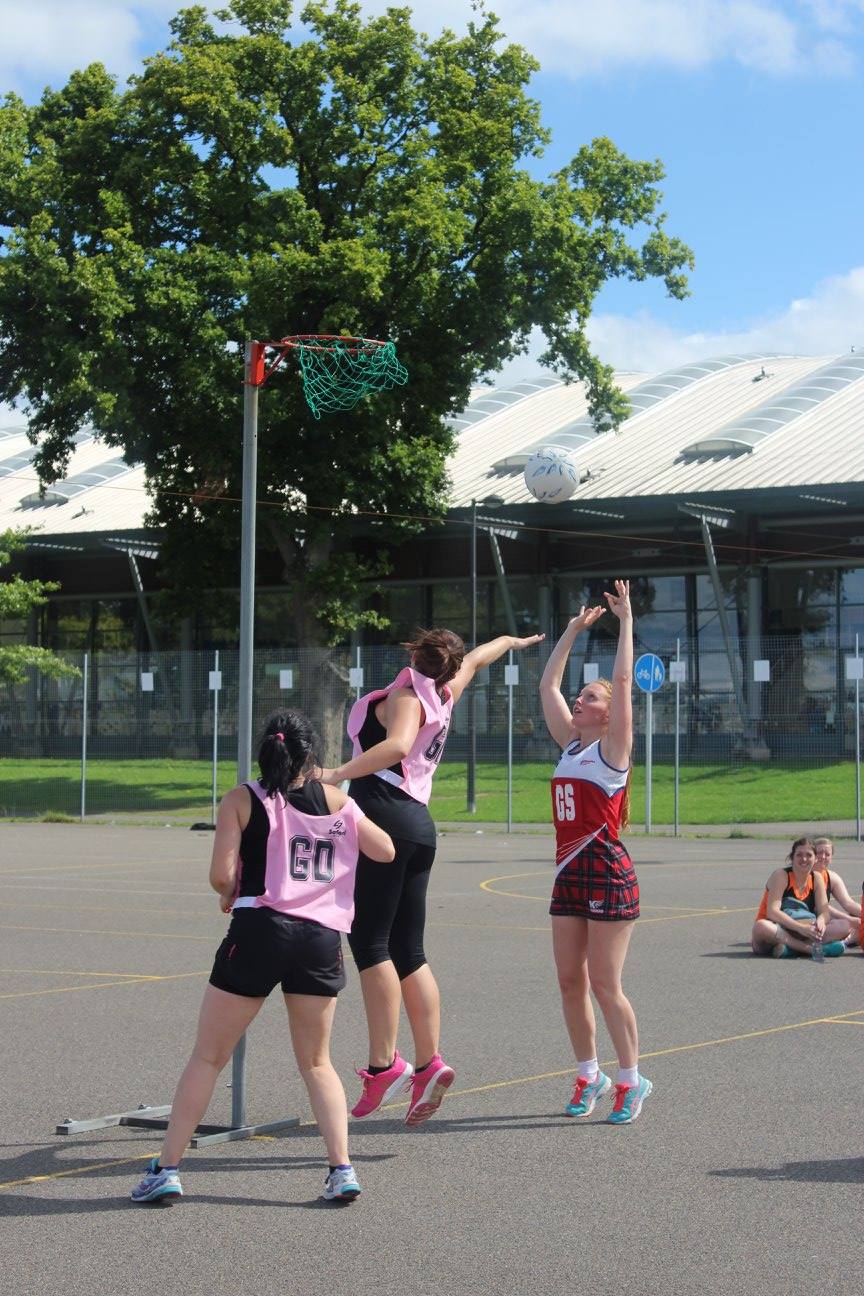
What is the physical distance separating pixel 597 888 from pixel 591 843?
20 centimetres

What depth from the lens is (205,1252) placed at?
5285 mm

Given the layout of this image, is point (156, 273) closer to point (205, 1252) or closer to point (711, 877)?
point (711, 877)

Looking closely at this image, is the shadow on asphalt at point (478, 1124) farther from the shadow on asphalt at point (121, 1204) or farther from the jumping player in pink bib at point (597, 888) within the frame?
the shadow on asphalt at point (121, 1204)

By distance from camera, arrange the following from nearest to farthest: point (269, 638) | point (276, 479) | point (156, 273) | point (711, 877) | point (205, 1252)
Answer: point (205, 1252), point (711, 877), point (156, 273), point (276, 479), point (269, 638)

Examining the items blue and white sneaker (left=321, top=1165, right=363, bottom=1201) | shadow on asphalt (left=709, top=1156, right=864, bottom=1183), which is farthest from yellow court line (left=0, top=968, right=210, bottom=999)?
shadow on asphalt (left=709, top=1156, right=864, bottom=1183)

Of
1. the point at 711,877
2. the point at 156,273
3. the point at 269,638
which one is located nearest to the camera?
the point at 711,877

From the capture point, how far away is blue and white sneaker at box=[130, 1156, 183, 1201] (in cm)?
588

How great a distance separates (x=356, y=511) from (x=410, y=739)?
104 feet

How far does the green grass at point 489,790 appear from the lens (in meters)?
33.9

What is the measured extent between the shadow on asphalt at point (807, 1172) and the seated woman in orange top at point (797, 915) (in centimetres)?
655

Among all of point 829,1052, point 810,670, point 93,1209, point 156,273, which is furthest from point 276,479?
point 93,1209

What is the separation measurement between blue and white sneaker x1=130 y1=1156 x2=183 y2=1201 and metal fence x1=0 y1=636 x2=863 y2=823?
1114 inches

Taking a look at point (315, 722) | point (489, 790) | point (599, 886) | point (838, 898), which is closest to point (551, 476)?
point (489, 790)

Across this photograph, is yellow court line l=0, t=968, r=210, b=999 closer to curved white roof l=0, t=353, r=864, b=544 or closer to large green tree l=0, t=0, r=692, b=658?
large green tree l=0, t=0, r=692, b=658
